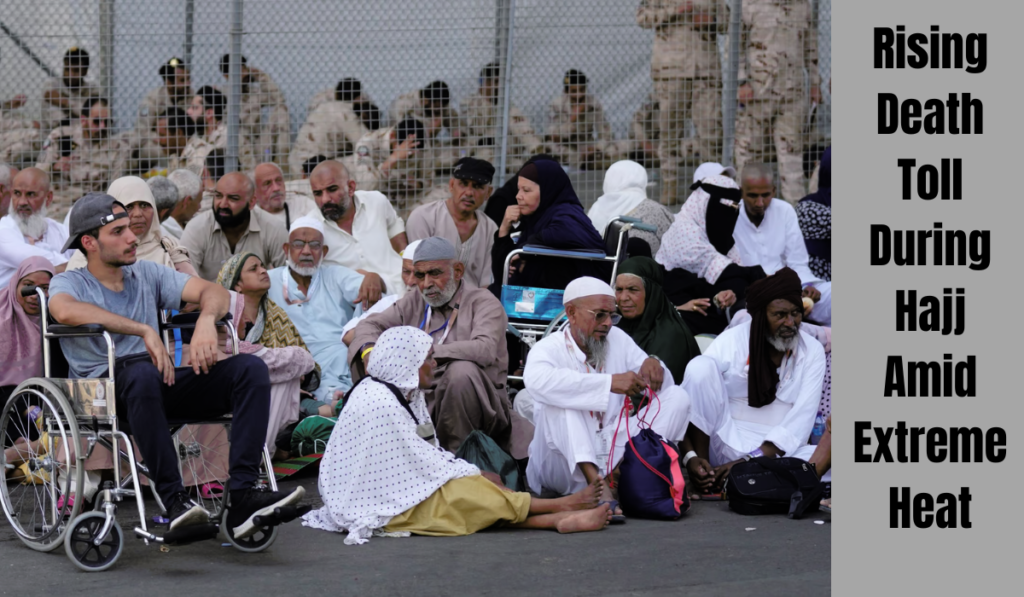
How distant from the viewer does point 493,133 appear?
33.5 feet

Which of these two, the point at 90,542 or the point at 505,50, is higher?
the point at 505,50

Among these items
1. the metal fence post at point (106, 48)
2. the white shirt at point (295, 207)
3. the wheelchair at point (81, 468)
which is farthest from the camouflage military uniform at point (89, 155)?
the wheelchair at point (81, 468)

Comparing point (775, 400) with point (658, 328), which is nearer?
point (775, 400)

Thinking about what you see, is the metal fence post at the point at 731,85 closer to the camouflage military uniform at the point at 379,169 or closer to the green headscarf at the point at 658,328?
the camouflage military uniform at the point at 379,169

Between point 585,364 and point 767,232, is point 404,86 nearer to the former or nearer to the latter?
point 767,232

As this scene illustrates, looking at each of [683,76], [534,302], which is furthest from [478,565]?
[683,76]

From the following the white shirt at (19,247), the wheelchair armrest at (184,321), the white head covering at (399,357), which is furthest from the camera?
the white shirt at (19,247)

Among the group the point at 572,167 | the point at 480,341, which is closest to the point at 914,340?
the point at 480,341

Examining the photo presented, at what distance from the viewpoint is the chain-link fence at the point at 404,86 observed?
10000mm

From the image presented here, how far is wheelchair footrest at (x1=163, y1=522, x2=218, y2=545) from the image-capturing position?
5.34 meters

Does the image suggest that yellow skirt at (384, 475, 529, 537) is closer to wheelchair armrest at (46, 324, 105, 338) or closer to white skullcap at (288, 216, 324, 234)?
wheelchair armrest at (46, 324, 105, 338)

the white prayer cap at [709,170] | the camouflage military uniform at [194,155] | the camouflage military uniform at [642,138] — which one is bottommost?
the white prayer cap at [709,170]

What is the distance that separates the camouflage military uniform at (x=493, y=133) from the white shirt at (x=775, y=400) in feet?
10.2

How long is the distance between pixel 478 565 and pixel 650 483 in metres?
1.30
